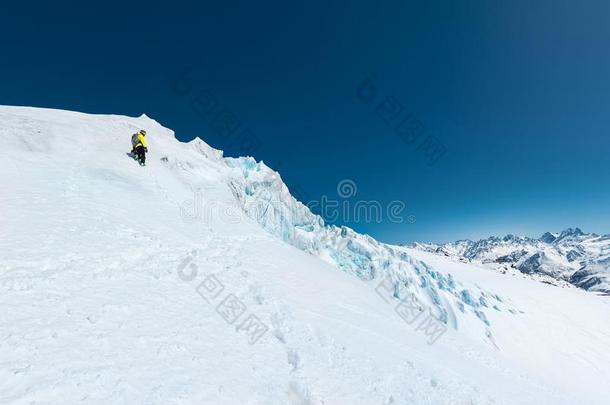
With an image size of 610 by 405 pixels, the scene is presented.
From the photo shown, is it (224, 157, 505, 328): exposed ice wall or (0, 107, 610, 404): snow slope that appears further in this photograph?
(224, 157, 505, 328): exposed ice wall

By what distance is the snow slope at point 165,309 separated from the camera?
5332mm

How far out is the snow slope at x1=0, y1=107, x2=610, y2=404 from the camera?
533 centimetres

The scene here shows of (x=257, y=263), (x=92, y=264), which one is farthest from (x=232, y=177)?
(x=92, y=264)

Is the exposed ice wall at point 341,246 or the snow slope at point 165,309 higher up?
the exposed ice wall at point 341,246

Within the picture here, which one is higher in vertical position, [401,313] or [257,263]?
[401,313]

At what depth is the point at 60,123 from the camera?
20.3 m

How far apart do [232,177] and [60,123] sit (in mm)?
13237

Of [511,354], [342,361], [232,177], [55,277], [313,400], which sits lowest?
[55,277]

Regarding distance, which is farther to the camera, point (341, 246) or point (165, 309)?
point (341, 246)

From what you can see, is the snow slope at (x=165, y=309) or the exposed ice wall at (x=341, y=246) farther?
the exposed ice wall at (x=341, y=246)

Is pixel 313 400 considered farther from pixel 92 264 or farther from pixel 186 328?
pixel 92 264

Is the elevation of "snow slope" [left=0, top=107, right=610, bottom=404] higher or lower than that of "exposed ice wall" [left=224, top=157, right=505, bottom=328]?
lower

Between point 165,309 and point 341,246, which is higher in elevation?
point 341,246

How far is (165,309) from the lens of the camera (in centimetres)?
750
